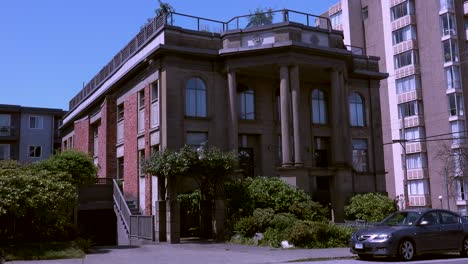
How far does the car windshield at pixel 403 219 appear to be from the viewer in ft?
48.8

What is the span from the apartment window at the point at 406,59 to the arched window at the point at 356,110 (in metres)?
23.0

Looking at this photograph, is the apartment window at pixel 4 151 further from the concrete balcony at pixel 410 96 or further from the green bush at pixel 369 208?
the concrete balcony at pixel 410 96

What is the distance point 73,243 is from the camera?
18.1 meters

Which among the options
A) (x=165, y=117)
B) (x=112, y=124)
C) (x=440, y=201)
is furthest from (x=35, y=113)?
(x=440, y=201)

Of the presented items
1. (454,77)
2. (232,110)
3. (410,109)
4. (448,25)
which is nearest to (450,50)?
(448,25)

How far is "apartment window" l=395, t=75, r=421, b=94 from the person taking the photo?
5397cm

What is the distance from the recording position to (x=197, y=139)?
27750mm

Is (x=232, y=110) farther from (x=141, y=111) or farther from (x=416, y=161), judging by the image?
(x=416, y=161)

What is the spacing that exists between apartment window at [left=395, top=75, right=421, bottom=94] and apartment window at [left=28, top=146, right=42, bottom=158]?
127 feet

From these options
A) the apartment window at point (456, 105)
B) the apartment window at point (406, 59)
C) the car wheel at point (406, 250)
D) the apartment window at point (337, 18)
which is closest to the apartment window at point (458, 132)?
the apartment window at point (456, 105)

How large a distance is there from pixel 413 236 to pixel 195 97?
53.0ft

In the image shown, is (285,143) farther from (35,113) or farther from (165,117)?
(35,113)

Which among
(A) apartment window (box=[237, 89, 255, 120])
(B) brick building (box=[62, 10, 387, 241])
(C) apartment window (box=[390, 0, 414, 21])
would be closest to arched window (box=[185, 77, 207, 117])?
(B) brick building (box=[62, 10, 387, 241])

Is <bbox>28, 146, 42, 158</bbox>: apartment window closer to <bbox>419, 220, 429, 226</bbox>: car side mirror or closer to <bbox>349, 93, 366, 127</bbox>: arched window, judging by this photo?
<bbox>349, 93, 366, 127</bbox>: arched window
